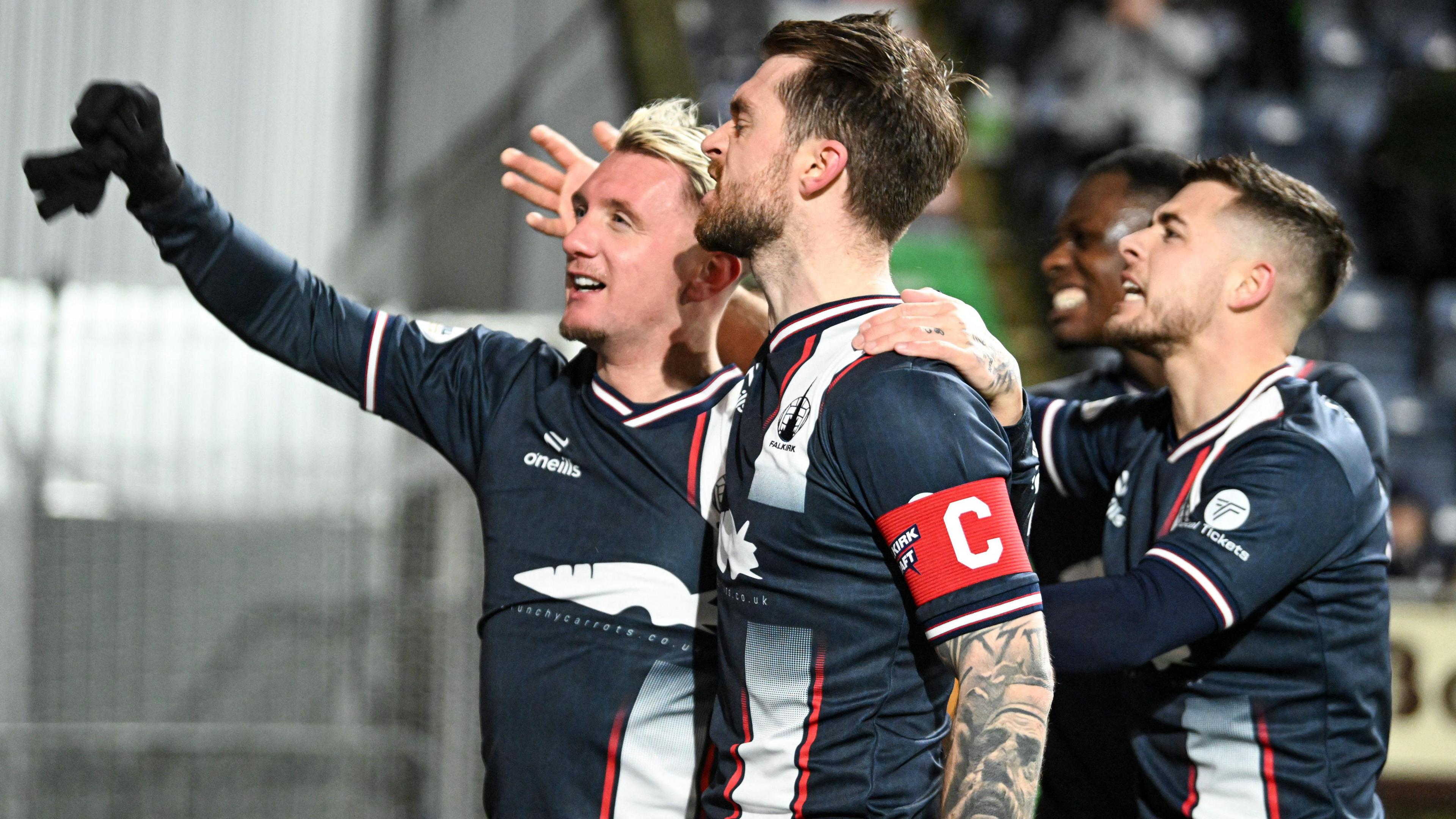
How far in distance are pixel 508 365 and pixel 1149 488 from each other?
1.25m

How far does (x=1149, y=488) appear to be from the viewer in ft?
8.13

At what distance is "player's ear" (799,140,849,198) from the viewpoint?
191 cm

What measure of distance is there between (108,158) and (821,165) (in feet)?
3.79

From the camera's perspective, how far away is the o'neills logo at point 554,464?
2332mm

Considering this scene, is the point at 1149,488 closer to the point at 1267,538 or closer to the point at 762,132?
the point at 1267,538

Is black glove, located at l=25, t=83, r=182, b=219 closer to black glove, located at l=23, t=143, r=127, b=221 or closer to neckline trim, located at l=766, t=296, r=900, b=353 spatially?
black glove, located at l=23, t=143, r=127, b=221

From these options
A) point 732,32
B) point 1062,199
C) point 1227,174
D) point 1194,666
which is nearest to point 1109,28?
point 1062,199

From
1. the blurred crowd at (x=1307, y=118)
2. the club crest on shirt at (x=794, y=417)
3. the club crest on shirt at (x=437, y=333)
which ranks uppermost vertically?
the blurred crowd at (x=1307, y=118)

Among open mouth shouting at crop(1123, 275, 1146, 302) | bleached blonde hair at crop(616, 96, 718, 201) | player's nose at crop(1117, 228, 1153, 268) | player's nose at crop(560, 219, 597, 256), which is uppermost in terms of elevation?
bleached blonde hair at crop(616, 96, 718, 201)

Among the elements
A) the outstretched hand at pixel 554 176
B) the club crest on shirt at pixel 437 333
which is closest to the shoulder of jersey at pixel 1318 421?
the outstretched hand at pixel 554 176

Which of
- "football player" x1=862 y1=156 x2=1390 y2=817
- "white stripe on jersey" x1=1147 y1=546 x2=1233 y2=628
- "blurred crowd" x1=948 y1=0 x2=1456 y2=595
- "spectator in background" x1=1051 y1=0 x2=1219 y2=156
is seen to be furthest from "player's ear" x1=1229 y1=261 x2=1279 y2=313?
"spectator in background" x1=1051 y1=0 x2=1219 y2=156

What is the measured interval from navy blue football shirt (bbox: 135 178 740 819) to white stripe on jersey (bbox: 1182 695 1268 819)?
88 cm

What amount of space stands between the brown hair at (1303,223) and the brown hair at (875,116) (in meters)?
0.92

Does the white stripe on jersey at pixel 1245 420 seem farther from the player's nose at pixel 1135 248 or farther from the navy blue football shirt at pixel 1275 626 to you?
the player's nose at pixel 1135 248
